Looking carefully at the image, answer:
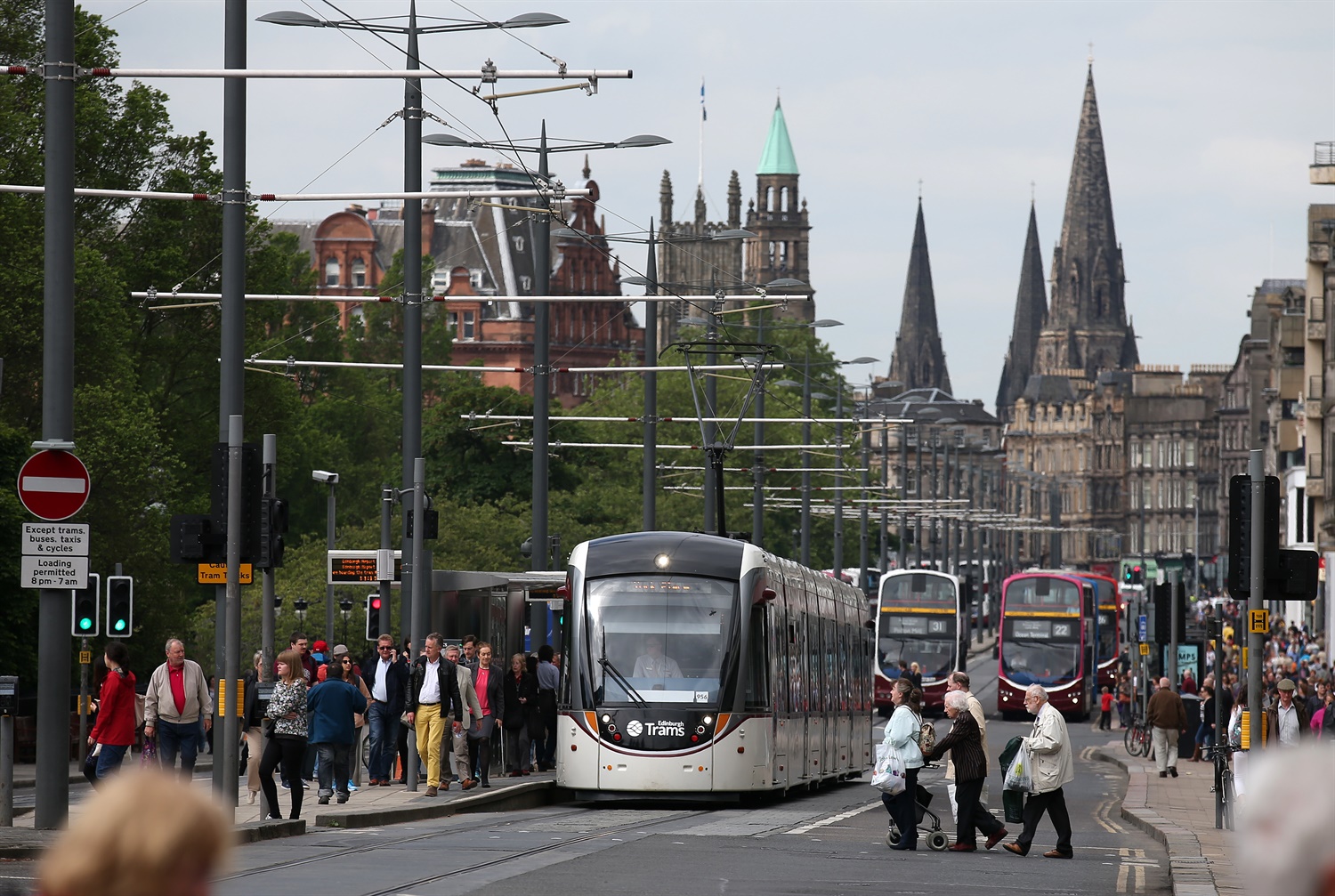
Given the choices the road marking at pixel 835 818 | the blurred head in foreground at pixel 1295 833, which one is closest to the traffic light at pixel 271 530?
the road marking at pixel 835 818

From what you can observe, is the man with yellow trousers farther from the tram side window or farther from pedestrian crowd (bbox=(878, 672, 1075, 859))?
pedestrian crowd (bbox=(878, 672, 1075, 859))

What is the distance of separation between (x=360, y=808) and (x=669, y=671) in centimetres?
403

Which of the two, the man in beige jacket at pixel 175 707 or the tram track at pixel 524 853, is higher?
the man in beige jacket at pixel 175 707

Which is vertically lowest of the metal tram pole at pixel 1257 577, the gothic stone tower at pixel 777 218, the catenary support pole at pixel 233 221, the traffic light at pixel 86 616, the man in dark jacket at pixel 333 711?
the man in dark jacket at pixel 333 711

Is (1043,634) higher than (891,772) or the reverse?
the reverse

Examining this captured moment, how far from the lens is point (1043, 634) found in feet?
194

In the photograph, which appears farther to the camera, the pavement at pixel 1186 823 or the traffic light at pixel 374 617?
the traffic light at pixel 374 617

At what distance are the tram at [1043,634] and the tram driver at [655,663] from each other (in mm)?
36682

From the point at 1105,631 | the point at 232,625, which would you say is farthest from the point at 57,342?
the point at 1105,631

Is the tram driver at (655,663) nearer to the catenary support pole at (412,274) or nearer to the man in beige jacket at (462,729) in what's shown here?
the man in beige jacket at (462,729)

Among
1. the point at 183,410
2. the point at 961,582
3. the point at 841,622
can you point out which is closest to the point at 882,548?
the point at 961,582

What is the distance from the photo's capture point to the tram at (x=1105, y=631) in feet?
207

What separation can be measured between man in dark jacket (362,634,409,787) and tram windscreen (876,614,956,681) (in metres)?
35.5

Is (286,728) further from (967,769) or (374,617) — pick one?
(374,617)
